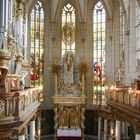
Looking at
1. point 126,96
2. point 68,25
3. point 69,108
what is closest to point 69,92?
point 69,108

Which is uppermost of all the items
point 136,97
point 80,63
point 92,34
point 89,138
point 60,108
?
point 92,34

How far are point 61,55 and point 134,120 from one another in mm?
17525

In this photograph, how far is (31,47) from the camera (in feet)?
105

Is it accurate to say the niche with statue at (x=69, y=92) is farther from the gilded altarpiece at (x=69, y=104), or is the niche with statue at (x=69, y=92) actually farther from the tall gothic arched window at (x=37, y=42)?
the tall gothic arched window at (x=37, y=42)

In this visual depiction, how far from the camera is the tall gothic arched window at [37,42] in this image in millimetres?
31812

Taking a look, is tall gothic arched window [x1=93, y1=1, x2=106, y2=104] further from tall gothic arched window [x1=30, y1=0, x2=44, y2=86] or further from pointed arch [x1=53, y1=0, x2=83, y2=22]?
tall gothic arched window [x1=30, y1=0, x2=44, y2=86]

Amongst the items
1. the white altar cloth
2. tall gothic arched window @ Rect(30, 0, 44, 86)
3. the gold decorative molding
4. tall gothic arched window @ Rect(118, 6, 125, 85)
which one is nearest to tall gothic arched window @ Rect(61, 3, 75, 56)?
tall gothic arched window @ Rect(30, 0, 44, 86)

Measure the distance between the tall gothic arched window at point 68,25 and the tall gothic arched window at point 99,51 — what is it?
226 centimetres

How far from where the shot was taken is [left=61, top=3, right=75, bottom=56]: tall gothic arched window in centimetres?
3275

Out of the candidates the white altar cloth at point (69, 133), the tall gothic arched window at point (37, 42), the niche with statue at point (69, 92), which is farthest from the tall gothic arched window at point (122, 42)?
the tall gothic arched window at point (37, 42)

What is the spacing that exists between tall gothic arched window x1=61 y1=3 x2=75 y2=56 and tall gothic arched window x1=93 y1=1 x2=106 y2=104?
88.8 inches

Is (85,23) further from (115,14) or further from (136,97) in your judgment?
(136,97)

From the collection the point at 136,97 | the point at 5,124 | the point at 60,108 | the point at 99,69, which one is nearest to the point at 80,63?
the point at 99,69

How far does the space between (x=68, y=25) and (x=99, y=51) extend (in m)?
4.12
